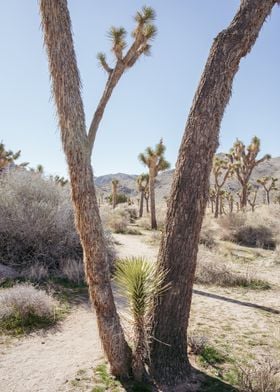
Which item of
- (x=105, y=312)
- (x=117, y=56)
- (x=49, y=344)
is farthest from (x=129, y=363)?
(x=117, y=56)

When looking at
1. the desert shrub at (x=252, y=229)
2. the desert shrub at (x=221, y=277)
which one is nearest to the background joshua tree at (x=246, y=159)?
the desert shrub at (x=252, y=229)

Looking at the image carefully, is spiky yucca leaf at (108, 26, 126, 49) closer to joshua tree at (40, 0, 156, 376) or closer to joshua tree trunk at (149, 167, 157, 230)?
joshua tree at (40, 0, 156, 376)

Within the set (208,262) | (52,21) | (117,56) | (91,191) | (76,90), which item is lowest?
(208,262)

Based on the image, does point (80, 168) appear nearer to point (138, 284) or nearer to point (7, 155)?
point (138, 284)

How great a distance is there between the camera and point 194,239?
4.91 metres

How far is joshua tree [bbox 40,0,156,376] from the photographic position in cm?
427

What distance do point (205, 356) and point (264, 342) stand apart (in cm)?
140

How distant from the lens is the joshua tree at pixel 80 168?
4.27 metres

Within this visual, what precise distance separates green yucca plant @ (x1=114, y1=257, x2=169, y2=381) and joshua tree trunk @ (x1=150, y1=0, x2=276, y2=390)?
253mm

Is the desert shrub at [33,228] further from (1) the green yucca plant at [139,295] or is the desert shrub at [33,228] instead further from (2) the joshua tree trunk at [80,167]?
(1) the green yucca plant at [139,295]

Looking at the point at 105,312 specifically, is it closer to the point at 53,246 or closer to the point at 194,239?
the point at 194,239

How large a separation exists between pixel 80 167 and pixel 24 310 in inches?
141

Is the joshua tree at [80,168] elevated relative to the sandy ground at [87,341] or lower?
elevated

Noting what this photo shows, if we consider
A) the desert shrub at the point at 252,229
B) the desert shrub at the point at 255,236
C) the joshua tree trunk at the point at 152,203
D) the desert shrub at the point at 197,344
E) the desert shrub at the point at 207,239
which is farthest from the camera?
the joshua tree trunk at the point at 152,203
